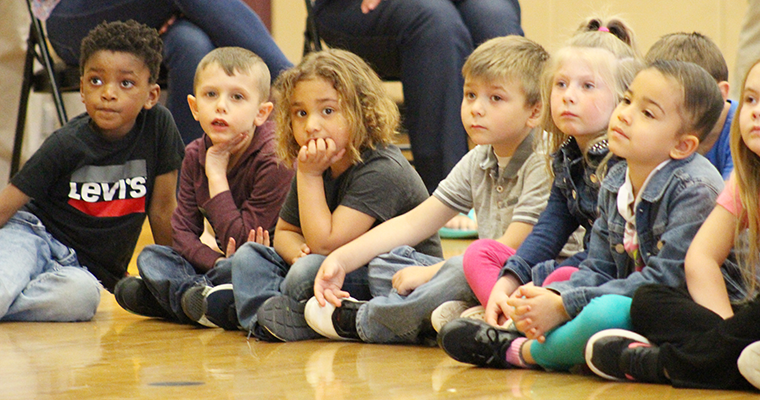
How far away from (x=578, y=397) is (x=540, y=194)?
0.54 meters

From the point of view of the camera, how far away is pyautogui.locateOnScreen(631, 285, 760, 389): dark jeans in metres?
1.02

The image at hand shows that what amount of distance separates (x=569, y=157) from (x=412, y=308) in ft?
1.12

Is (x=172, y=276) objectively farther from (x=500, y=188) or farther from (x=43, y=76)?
(x=43, y=76)

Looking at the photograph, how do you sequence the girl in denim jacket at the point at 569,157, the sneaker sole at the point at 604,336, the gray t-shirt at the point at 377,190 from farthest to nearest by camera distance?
the gray t-shirt at the point at 377,190 < the girl in denim jacket at the point at 569,157 < the sneaker sole at the point at 604,336

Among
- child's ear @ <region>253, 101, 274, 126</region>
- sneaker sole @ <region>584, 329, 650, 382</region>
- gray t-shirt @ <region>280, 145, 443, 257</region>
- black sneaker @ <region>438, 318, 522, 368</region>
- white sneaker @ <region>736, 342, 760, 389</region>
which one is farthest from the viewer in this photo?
child's ear @ <region>253, 101, 274, 126</region>

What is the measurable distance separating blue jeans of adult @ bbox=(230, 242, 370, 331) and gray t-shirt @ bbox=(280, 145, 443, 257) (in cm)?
10

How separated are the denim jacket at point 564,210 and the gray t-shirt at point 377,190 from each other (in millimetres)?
290

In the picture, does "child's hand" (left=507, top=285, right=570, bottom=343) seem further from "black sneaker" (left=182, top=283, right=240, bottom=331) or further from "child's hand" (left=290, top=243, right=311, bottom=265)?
"black sneaker" (left=182, top=283, right=240, bottom=331)

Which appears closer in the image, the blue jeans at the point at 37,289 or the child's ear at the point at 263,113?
the blue jeans at the point at 37,289

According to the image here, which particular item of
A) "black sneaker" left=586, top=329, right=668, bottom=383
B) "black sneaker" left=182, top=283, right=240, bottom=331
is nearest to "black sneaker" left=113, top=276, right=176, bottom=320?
"black sneaker" left=182, top=283, right=240, bottom=331

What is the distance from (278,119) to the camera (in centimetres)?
168

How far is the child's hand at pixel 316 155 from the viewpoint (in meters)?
1.56

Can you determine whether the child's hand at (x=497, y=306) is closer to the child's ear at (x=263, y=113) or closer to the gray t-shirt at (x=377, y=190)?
the gray t-shirt at (x=377, y=190)

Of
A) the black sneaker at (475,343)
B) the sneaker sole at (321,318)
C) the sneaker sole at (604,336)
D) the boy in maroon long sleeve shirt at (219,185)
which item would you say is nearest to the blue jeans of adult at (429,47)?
the boy in maroon long sleeve shirt at (219,185)
